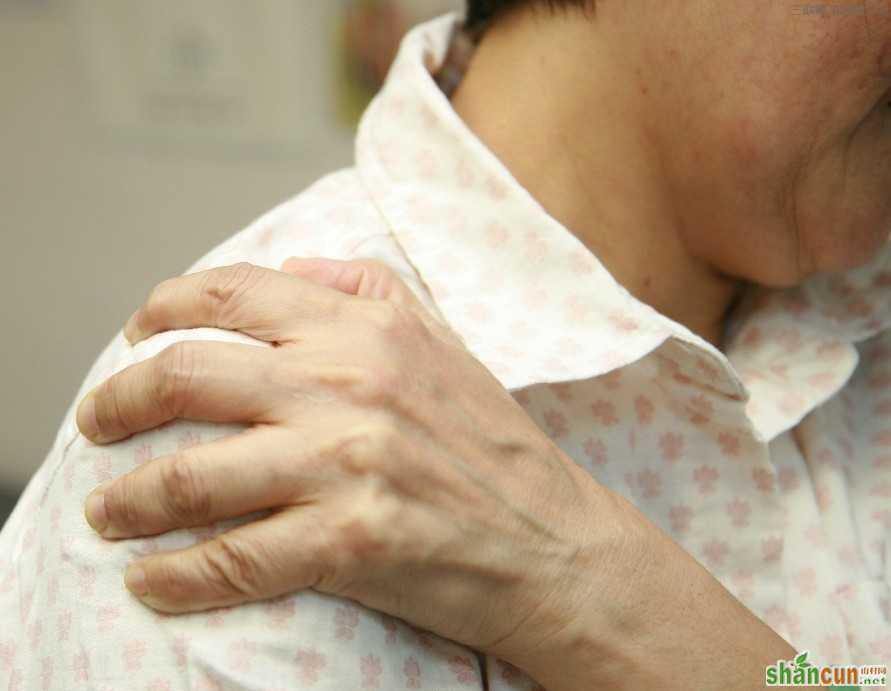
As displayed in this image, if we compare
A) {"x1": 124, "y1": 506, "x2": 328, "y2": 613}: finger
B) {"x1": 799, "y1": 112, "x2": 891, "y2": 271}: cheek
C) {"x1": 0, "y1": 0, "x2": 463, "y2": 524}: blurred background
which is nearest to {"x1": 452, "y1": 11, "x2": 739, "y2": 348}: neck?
{"x1": 799, "y1": 112, "x2": 891, "y2": 271}: cheek

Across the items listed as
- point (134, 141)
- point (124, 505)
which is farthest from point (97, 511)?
point (134, 141)

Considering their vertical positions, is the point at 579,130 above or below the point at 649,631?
above

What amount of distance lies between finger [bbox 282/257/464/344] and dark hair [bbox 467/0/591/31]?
27 cm

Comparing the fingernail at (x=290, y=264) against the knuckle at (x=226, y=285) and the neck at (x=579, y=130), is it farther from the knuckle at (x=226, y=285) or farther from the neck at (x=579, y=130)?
the neck at (x=579, y=130)

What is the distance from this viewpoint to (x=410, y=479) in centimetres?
53

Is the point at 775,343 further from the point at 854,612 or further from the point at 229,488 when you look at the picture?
the point at 229,488

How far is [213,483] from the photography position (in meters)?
0.51

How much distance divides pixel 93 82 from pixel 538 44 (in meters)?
1.40

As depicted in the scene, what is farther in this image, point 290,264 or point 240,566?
point 290,264

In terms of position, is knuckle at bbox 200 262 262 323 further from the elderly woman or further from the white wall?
the white wall

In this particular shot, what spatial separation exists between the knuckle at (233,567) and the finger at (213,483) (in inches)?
0.7

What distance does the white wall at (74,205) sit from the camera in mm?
1813

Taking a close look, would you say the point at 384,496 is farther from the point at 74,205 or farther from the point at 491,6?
the point at 74,205

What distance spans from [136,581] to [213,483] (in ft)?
0.25
